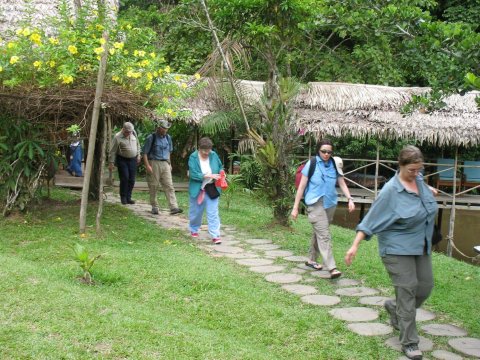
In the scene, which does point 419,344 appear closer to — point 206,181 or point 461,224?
point 206,181

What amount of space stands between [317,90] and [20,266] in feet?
37.9

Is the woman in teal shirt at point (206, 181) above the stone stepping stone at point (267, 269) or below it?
above

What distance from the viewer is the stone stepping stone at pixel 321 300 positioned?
5836 millimetres

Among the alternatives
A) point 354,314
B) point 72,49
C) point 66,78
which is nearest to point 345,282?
point 354,314

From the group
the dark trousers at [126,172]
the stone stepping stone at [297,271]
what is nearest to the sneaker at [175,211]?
the dark trousers at [126,172]

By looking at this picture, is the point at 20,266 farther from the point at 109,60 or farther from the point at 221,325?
the point at 109,60

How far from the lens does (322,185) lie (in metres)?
6.66

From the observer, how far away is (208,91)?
15.8 metres

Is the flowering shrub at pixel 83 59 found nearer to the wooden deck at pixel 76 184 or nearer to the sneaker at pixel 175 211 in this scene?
the sneaker at pixel 175 211

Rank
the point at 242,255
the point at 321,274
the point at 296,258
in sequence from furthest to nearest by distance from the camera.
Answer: the point at 242,255 < the point at 296,258 < the point at 321,274

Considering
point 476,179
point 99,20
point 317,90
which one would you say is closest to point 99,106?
point 99,20

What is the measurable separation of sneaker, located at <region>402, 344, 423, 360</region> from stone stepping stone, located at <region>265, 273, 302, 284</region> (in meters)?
2.14

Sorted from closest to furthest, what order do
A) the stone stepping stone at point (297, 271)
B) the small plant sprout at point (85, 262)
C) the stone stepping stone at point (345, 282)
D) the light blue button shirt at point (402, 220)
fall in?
the light blue button shirt at point (402, 220)
the small plant sprout at point (85, 262)
the stone stepping stone at point (345, 282)
the stone stepping stone at point (297, 271)

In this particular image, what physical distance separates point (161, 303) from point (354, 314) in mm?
1811
